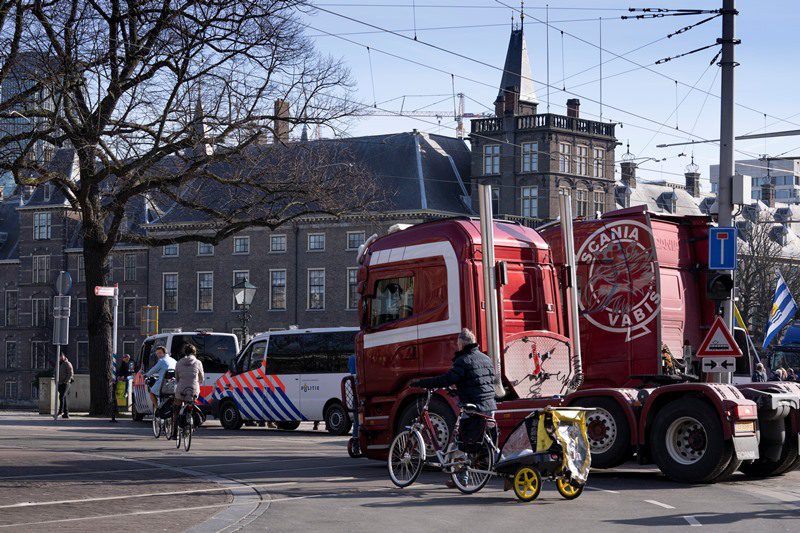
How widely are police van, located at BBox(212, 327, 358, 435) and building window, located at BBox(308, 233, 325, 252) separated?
47.9 m

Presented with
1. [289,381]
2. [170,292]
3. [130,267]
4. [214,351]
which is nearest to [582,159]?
[170,292]

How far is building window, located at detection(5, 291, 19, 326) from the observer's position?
312 ft

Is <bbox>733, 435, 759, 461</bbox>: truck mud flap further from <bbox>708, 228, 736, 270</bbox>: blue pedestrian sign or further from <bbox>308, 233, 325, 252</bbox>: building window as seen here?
<bbox>308, 233, 325, 252</bbox>: building window

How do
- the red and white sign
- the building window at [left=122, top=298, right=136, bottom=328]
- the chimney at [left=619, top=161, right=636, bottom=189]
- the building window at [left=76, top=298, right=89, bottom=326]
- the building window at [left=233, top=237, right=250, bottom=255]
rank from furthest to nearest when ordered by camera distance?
the chimney at [left=619, top=161, right=636, bottom=189] → the building window at [left=76, top=298, right=89, bottom=326] → the building window at [left=122, top=298, right=136, bottom=328] → the building window at [left=233, top=237, right=250, bottom=255] → the red and white sign

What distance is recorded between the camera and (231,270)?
8388cm

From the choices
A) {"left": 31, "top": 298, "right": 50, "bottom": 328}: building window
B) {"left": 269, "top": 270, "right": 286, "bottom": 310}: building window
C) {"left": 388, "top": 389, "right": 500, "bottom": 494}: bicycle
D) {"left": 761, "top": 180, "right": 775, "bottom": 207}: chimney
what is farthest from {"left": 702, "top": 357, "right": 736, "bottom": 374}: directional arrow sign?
{"left": 761, "top": 180, "right": 775, "bottom": 207}: chimney

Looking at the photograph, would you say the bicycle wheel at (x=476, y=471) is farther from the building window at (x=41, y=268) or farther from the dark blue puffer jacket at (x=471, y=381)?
the building window at (x=41, y=268)

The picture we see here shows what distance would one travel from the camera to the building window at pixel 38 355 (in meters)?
92.6

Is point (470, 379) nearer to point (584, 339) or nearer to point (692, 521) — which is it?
point (692, 521)

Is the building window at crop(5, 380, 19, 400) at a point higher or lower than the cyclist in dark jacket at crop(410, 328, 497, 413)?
lower

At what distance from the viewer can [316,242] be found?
80625 mm

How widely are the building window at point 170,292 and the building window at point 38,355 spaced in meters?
12.2

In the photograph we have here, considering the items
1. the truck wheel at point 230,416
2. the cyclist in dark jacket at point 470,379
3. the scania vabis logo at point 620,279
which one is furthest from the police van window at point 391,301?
the truck wheel at point 230,416

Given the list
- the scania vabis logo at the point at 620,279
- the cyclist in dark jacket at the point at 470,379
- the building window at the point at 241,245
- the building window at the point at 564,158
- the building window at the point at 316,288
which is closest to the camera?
the cyclist in dark jacket at the point at 470,379
